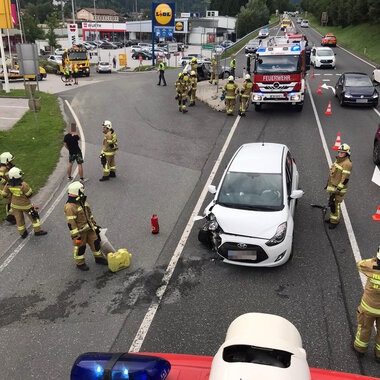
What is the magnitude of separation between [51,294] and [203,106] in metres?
15.5

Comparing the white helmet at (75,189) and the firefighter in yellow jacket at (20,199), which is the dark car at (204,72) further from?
the white helmet at (75,189)

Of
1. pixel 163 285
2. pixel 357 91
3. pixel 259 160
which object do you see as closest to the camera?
pixel 163 285

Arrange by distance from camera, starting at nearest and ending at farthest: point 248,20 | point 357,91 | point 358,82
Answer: point 357,91 → point 358,82 → point 248,20

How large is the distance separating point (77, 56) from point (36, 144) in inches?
909

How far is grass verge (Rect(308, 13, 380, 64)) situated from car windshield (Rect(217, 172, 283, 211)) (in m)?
36.2

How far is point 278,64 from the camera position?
1698 cm

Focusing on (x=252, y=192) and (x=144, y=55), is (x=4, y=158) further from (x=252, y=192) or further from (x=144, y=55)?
(x=144, y=55)

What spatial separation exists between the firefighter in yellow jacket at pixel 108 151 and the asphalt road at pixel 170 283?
335mm

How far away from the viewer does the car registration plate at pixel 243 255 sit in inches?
270

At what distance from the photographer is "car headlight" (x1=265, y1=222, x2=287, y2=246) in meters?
6.81

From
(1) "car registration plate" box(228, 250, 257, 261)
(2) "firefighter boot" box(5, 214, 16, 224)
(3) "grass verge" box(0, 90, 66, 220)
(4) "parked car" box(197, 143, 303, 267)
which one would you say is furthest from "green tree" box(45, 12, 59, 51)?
(1) "car registration plate" box(228, 250, 257, 261)

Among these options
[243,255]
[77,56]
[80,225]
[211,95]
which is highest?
[80,225]

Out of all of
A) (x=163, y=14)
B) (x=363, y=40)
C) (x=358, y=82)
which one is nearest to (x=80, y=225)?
(x=358, y=82)

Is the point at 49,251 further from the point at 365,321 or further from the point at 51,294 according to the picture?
the point at 365,321
